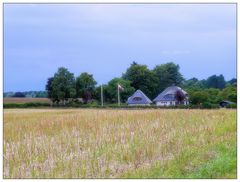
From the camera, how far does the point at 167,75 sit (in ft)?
26.1

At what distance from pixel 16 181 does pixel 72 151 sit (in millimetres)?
2500

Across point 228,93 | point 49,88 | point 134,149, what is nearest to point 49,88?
point 49,88

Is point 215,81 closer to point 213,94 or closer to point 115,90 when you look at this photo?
point 213,94

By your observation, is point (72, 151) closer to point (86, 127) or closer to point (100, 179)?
point (100, 179)

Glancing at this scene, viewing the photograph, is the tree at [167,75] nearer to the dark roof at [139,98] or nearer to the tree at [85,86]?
the dark roof at [139,98]

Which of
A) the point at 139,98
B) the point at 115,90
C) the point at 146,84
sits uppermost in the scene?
the point at 146,84

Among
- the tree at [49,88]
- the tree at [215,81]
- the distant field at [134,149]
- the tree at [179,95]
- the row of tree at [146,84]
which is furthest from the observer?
the tree at [179,95]

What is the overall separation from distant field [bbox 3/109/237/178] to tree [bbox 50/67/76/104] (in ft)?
2.90

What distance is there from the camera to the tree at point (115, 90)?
7760 millimetres

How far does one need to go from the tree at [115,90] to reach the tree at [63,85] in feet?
2.00

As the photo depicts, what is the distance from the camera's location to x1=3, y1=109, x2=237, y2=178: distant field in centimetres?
595

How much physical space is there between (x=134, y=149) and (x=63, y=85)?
1784 millimetres

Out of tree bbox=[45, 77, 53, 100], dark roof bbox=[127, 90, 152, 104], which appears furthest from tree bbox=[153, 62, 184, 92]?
tree bbox=[45, 77, 53, 100]

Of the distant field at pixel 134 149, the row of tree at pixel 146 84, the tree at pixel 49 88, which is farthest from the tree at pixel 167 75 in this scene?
the tree at pixel 49 88
